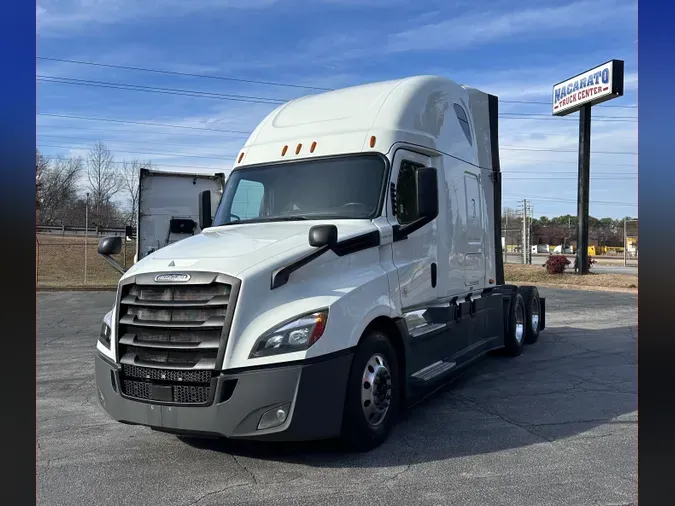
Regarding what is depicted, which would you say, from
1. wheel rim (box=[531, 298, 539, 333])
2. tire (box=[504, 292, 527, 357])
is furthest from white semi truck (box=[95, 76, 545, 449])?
wheel rim (box=[531, 298, 539, 333])

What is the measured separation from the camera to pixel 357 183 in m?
5.42

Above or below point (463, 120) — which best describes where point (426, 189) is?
below

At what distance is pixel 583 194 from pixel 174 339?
25296 millimetres

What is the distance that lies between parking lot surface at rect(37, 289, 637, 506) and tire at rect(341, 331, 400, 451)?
0.57 ft

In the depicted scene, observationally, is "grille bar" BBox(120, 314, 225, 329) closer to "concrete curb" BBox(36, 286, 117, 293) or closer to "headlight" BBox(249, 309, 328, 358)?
"headlight" BBox(249, 309, 328, 358)

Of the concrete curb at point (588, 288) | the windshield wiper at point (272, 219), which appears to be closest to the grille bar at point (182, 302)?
the windshield wiper at point (272, 219)

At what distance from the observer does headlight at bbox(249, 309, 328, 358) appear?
13.2ft

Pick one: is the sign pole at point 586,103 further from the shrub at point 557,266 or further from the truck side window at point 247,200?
the truck side window at point 247,200

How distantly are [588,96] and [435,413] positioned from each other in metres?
25.0

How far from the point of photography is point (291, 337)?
405cm

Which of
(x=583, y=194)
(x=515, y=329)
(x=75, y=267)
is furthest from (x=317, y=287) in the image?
(x=75, y=267)

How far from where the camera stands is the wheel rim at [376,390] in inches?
181

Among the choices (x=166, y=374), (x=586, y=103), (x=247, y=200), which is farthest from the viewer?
(x=586, y=103)

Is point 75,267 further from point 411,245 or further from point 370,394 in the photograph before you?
point 370,394
